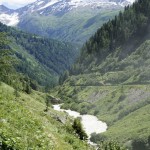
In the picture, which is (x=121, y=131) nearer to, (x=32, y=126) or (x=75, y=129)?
(x=75, y=129)

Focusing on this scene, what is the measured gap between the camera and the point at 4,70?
243 feet

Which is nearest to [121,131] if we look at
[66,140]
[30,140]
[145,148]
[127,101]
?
[145,148]

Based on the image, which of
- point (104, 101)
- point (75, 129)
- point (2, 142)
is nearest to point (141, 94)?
point (104, 101)

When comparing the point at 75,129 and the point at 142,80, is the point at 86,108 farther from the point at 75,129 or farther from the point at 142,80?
the point at 75,129

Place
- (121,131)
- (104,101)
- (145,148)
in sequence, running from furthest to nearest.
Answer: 1. (104,101)
2. (121,131)
3. (145,148)

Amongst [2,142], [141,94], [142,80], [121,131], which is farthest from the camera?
[142,80]

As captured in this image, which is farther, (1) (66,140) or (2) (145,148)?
(2) (145,148)

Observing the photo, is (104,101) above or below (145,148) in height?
below

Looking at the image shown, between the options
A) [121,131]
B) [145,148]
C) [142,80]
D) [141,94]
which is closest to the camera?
[145,148]

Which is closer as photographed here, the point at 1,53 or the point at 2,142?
the point at 2,142

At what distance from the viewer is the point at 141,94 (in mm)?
172750

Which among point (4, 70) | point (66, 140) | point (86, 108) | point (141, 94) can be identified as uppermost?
point (66, 140)

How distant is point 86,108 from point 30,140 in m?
166

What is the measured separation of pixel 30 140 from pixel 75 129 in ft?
85.2
